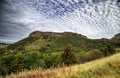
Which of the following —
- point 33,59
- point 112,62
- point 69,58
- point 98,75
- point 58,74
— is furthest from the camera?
point 33,59

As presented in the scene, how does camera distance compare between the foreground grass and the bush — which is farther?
the bush

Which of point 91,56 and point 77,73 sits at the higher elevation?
point 77,73

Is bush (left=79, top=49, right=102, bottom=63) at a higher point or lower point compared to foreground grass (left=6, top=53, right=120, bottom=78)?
lower

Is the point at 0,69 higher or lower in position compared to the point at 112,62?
lower

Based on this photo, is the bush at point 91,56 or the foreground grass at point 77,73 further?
the bush at point 91,56

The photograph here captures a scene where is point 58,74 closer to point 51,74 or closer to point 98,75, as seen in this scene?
point 51,74

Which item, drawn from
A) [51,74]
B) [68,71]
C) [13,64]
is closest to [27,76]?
[51,74]

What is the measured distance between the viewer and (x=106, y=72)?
205 inches

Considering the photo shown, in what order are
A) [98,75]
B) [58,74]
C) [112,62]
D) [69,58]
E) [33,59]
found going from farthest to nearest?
1. [33,59]
2. [69,58]
3. [112,62]
4. [98,75]
5. [58,74]

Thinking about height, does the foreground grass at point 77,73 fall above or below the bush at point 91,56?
above

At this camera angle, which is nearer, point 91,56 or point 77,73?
point 77,73

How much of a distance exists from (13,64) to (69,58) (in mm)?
15942

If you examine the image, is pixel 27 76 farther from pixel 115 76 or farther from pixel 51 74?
pixel 115 76

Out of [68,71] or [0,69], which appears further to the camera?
[0,69]
